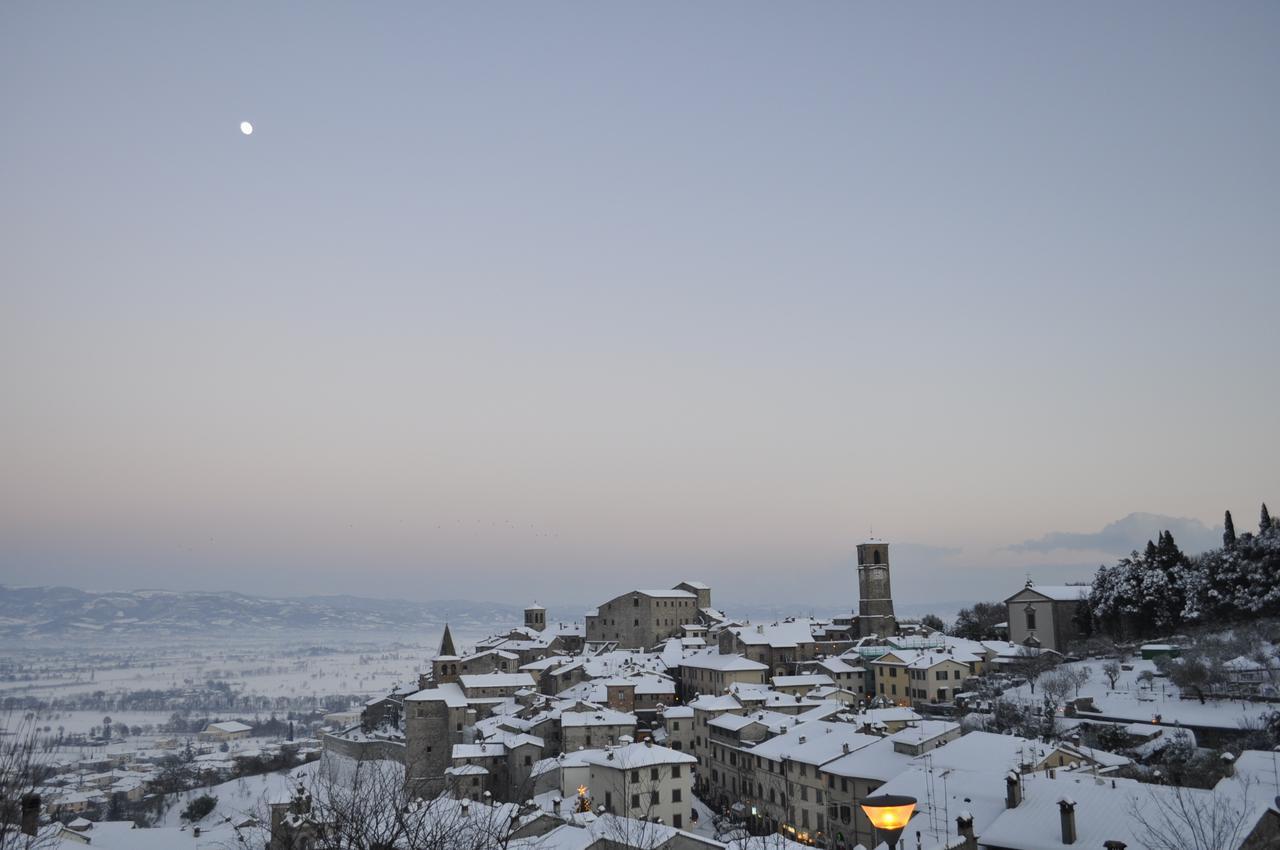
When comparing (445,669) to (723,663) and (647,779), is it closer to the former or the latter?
(723,663)

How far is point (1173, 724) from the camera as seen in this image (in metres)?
39.7

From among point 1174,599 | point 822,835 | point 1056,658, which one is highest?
point 1174,599

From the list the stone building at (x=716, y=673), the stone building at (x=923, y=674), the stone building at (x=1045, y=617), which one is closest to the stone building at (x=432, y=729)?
the stone building at (x=716, y=673)

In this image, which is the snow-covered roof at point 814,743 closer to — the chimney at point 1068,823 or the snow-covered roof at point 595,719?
the snow-covered roof at point 595,719

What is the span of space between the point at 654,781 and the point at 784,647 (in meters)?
29.2

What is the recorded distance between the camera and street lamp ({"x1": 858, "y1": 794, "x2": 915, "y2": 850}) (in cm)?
824

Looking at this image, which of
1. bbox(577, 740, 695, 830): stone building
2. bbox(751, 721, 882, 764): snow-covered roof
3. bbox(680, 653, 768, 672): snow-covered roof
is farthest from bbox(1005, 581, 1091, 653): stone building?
bbox(577, 740, 695, 830): stone building

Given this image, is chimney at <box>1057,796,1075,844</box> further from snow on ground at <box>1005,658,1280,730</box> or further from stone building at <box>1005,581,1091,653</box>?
stone building at <box>1005,581,1091,653</box>

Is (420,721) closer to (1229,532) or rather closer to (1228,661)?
(1228,661)

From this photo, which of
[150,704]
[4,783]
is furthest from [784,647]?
[150,704]

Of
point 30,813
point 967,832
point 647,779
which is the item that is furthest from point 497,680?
point 967,832

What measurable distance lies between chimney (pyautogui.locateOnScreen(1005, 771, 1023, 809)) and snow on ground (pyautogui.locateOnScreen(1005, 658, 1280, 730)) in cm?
1700

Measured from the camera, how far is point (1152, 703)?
43.1 metres

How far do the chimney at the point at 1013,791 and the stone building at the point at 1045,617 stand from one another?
45281mm
